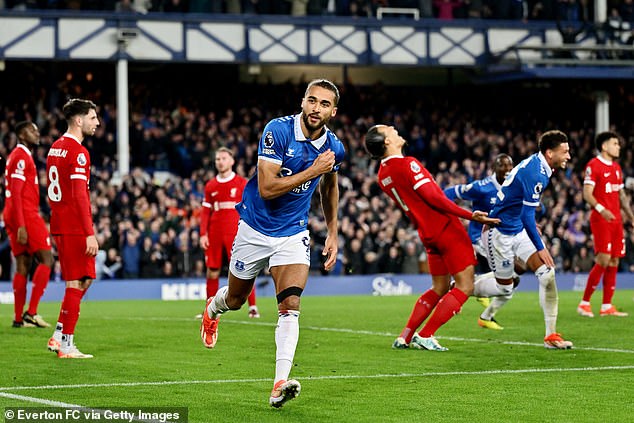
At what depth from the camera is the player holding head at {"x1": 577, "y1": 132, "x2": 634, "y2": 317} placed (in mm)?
18234

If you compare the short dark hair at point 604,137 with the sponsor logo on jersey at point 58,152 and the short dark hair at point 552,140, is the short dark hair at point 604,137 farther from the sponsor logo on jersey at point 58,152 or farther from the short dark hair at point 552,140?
the sponsor logo on jersey at point 58,152

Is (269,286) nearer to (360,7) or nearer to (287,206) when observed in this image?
(360,7)

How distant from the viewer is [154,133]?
107 ft

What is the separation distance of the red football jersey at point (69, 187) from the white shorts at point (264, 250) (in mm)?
3022

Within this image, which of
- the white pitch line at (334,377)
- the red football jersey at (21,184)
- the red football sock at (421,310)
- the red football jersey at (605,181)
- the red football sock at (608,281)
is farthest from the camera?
the red football sock at (608,281)

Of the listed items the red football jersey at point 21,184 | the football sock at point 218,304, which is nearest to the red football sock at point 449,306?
the football sock at point 218,304

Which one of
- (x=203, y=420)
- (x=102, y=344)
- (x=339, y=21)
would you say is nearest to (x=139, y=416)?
(x=203, y=420)

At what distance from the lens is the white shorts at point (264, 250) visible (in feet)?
31.3

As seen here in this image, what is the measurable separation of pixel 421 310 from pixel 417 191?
4.27 feet

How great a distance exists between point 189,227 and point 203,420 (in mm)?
19720

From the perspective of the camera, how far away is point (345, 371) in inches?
453

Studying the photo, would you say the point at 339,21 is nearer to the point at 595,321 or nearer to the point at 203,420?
the point at 595,321

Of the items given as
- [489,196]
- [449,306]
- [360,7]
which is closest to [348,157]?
[360,7]

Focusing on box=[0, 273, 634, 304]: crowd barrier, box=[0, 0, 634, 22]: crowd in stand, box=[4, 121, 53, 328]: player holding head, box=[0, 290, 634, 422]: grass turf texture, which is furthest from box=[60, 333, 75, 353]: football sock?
box=[0, 0, 634, 22]: crowd in stand
